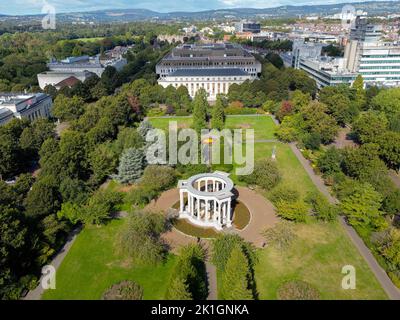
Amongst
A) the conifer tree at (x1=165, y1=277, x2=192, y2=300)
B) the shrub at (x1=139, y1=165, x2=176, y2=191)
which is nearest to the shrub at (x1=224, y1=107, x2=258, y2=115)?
the shrub at (x1=139, y1=165, x2=176, y2=191)

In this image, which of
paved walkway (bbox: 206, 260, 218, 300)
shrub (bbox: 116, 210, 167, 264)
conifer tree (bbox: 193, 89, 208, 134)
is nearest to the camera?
paved walkway (bbox: 206, 260, 218, 300)

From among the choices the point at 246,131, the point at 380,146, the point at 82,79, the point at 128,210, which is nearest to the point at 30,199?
the point at 128,210

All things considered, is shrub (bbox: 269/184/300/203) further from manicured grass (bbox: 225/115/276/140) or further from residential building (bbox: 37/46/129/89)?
residential building (bbox: 37/46/129/89)

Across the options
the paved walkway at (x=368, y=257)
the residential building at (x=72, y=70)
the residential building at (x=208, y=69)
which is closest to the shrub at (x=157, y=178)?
the paved walkway at (x=368, y=257)

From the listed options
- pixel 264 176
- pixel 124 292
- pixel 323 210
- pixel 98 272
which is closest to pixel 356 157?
pixel 323 210

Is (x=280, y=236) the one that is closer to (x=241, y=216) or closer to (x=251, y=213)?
(x=251, y=213)

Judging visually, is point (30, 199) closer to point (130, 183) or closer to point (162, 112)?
point (130, 183)
